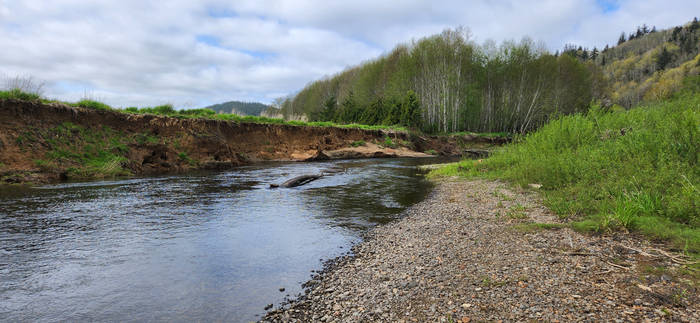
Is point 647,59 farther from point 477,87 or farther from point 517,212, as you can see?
point 517,212

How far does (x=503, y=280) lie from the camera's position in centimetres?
413

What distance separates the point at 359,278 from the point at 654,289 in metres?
3.36

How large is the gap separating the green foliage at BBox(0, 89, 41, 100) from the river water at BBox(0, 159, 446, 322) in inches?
249

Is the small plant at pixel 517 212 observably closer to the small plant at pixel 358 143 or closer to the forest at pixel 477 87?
the small plant at pixel 358 143

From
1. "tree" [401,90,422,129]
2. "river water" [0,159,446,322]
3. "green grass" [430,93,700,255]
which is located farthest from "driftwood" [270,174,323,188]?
"tree" [401,90,422,129]

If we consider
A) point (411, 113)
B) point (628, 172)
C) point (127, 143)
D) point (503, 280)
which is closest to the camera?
point (503, 280)

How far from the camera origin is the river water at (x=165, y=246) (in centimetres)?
423

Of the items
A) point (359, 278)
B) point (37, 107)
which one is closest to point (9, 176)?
point (37, 107)

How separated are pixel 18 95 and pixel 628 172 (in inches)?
901

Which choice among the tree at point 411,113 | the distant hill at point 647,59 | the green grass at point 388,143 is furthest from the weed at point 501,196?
the distant hill at point 647,59

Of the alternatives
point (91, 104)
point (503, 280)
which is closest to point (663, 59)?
point (503, 280)

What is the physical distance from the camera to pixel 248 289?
469cm

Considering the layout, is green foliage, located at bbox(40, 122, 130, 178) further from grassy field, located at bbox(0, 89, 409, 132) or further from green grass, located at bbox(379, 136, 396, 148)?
green grass, located at bbox(379, 136, 396, 148)

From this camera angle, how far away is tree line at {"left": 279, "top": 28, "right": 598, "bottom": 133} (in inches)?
1774
